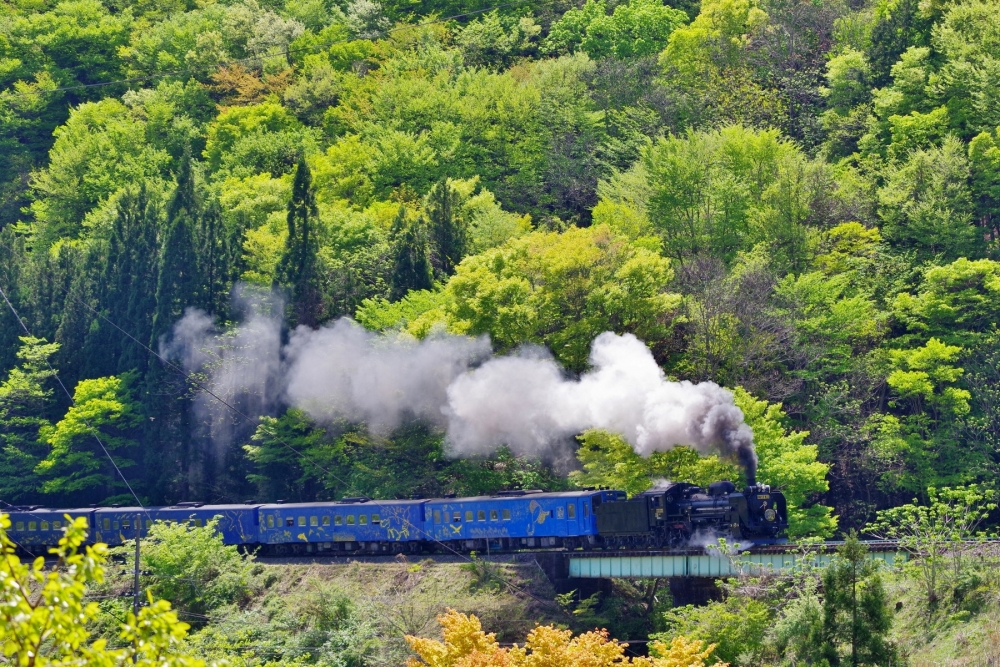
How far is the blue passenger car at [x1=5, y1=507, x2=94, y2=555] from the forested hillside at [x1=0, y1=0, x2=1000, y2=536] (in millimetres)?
8052

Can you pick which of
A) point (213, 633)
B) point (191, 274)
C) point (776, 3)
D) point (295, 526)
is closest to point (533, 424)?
point (295, 526)

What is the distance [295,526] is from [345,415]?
326 inches

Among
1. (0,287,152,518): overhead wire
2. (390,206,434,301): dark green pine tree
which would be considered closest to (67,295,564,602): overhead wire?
(0,287,152,518): overhead wire

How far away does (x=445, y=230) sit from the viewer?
80875 millimetres

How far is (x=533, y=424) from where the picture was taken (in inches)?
2470

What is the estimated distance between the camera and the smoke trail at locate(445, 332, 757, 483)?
52.5m

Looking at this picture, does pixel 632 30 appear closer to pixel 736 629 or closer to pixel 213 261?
pixel 213 261

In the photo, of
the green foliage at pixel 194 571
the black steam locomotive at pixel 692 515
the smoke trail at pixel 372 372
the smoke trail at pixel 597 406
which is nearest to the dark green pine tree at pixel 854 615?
the black steam locomotive at pixel 692 515

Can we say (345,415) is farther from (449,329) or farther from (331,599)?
(331,599)

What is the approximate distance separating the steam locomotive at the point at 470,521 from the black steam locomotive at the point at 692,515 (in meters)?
0.03

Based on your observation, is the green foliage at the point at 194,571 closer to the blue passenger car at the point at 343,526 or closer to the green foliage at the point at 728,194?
the blue passenger car at the point at 343,526

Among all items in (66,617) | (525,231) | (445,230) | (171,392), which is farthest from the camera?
(525,231)

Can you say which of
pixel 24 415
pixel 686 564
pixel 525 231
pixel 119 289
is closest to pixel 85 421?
pixel 24 415

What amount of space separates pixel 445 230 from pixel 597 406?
2558 cm
